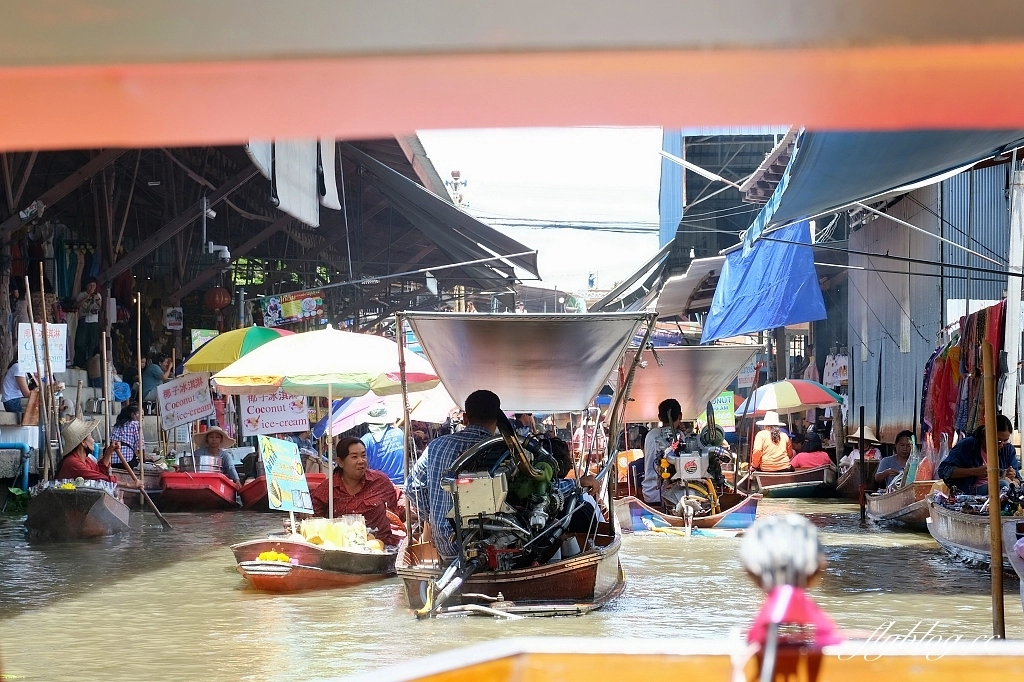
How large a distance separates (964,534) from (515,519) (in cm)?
428

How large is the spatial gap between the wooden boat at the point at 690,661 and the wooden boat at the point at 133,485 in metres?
12.0

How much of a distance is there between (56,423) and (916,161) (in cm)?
962

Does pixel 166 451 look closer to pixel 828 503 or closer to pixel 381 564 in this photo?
pixel 381 564

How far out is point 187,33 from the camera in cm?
195

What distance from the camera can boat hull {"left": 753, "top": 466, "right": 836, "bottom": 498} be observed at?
19.1 meters

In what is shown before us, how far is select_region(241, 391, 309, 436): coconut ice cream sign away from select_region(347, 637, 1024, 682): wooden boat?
1092 centimetres

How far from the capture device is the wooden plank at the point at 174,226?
13891mm

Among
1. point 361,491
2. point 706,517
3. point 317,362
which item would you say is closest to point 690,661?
point 361,491

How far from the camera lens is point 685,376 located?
1548 centimetres

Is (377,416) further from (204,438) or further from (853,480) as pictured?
(853,480)

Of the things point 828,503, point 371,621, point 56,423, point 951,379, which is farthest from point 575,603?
point 828,503

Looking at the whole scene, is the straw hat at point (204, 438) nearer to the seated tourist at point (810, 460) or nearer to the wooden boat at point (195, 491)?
the wooden boat at point (195, 491)

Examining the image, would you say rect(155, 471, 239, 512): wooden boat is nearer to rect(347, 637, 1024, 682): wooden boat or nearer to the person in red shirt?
the person in red shirt

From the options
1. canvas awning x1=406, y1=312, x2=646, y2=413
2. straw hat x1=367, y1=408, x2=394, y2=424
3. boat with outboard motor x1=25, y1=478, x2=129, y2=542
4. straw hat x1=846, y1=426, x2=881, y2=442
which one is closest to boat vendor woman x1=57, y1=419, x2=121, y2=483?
boat with outboard motor x1=25, y1=478, x2=129, y2=542
